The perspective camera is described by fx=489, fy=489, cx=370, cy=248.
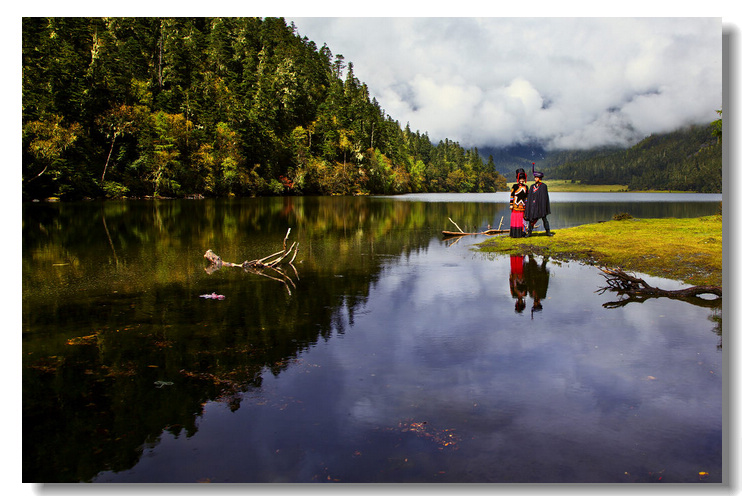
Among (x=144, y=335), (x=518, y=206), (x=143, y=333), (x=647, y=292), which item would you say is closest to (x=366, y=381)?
(x=144, y=335)

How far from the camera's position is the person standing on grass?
29.4 meters

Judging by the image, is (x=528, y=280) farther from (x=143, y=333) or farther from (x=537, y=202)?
(x=143, y=333)

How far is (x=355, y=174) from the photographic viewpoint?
445ft

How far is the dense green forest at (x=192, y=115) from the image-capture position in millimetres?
60844

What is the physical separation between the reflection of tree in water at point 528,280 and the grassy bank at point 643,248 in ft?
7.25

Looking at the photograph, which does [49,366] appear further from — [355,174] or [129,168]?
[355,174]

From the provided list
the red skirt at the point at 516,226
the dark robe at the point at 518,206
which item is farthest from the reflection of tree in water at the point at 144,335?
the red skirt at the point at 516,226

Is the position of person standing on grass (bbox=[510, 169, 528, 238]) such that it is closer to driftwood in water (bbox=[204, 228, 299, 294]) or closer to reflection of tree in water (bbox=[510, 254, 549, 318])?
reflection of tree in water (bbox=[510, 254, 549, 318])

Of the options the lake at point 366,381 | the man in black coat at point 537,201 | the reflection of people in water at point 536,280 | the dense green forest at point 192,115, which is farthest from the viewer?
the dense green forest at point 192,115

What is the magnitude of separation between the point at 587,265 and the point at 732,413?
1548 centimetres

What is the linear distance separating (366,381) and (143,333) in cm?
662

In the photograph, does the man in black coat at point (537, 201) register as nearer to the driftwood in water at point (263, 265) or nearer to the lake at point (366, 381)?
the lake at point (366, 381)

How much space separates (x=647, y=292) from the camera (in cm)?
1677
